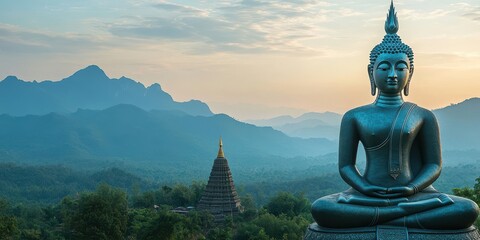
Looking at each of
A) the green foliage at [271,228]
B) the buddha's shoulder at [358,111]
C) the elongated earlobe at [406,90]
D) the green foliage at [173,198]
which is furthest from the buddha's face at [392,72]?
the green foliage at [173,198]

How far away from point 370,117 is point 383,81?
2.15ft

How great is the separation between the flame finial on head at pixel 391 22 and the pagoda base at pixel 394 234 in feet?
11.6

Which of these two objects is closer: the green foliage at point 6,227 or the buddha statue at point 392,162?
the buddha statue at point 392,162

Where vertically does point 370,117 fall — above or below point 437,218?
above

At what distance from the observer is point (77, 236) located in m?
23.6

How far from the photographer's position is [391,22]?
35.6ft

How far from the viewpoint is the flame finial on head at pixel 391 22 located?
10812mm

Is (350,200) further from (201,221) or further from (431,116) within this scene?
(201,221)

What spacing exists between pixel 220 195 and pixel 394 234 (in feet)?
83.0

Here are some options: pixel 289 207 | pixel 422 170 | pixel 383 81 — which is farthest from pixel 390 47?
pixel 289 207

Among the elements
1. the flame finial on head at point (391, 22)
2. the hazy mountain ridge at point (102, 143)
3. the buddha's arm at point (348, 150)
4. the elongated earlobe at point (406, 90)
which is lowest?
the hazy mountain ridge at point (102, 143)

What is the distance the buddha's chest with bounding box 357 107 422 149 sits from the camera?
10.1 metres

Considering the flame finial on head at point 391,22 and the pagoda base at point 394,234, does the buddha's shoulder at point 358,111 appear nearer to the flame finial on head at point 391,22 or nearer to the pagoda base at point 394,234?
the flame finial on head at point 391,22

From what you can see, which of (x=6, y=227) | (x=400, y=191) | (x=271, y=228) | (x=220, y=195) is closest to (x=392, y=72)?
(x=400, y=191)
